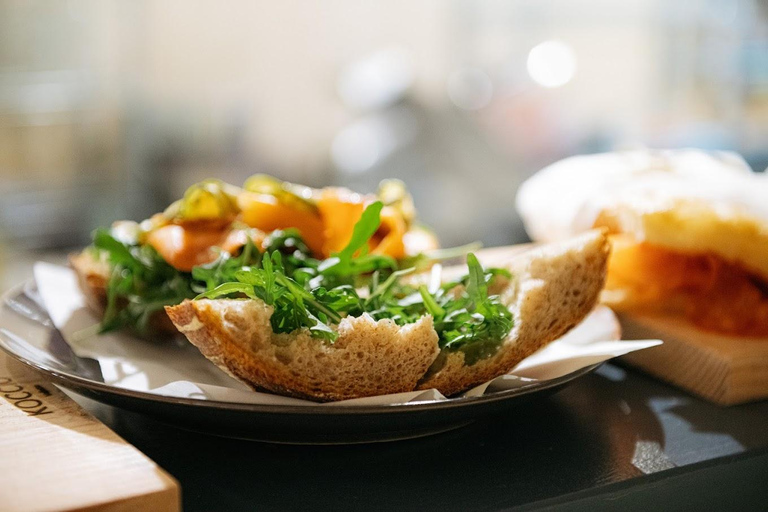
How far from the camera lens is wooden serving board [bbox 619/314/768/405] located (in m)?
1.02

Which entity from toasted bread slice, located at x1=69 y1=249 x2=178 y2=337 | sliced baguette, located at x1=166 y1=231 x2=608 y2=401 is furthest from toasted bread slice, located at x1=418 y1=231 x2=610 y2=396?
toasted bread slice, located at x1=69 y1=249 x2=178 y2=337

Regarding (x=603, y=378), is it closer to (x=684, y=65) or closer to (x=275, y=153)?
(x=275, y=153)

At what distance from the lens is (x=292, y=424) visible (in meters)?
0.76

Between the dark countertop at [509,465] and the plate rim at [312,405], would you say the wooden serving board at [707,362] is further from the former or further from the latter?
the plate rim at [312,405]

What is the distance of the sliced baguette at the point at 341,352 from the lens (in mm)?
766

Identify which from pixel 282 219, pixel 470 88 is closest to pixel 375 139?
pixel 470 88

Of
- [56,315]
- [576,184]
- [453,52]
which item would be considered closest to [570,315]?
[576,184]

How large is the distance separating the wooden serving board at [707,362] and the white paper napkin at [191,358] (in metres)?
0.08

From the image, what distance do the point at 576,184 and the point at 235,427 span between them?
2.49 feet

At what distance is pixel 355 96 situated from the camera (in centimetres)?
547

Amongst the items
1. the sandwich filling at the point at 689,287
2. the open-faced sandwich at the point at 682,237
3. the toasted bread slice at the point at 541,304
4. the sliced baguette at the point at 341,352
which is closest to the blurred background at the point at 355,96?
the open-faced sandwich at the point at 682,237

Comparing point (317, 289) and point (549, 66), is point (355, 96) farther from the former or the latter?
point (317, 289)

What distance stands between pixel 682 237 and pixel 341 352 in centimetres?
52

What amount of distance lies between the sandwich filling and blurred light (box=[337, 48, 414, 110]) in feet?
12.3
